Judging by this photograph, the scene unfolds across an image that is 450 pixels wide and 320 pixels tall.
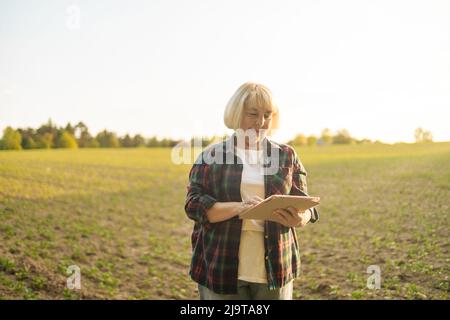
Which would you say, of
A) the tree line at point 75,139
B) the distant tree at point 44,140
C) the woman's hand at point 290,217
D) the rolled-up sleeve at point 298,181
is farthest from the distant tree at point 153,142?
the woman's hand at point 290,217

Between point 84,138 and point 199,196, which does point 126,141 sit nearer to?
point 84,138

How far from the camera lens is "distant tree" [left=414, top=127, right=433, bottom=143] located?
267 inches

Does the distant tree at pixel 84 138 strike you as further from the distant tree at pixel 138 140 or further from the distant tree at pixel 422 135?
the distant tree at pixel 422 135

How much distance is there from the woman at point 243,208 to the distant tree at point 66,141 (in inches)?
253

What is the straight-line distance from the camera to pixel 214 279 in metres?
2.13

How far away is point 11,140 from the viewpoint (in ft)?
21.5

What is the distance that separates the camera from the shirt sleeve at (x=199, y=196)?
2.11m

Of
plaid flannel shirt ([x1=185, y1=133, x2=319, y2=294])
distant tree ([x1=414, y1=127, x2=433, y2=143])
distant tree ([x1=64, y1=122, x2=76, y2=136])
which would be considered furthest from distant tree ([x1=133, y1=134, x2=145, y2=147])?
plaid flannel shirt ([x1=185, y1=133, x2=319, y2=294])

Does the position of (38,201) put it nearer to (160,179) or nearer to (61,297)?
(61,297)

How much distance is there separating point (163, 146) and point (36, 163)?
19.1 feet

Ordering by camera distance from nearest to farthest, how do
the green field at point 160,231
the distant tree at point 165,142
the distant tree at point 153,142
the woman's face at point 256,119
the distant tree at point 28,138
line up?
the woman's face at point 256,119 < the green field at point 160,231 < the distant tree at point 28,138 < the distant tree at point 153,142 < the distant tree at point 165,142

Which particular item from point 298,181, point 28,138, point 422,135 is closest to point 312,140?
point 422,135

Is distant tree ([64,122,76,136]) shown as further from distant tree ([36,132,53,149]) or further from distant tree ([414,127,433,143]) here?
distant tree ([414,127,433,143])
